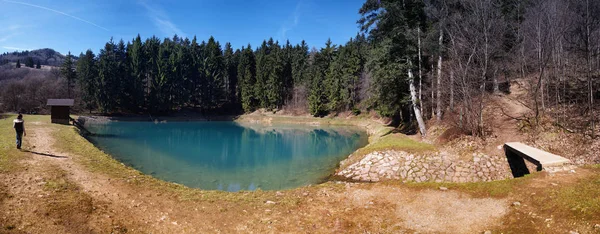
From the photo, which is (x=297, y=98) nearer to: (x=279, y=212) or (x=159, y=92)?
(x=159, y=92)

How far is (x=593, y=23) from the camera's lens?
1312cm

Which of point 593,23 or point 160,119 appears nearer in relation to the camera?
point 593,23

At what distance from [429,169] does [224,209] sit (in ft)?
32.4

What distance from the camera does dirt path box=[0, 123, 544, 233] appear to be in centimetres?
652

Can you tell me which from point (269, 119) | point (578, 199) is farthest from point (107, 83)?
point (578, 199)

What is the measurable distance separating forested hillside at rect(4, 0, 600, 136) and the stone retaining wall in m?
3.18

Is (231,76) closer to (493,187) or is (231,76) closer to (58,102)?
(58,102)

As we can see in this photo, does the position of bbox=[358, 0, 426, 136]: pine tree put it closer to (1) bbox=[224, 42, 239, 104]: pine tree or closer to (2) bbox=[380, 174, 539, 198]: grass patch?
(2) bbox=[380, 174, 539, 198]: grass patch

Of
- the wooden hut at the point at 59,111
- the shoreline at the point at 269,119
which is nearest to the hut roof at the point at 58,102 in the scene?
the wooden hut at the point at 59,111

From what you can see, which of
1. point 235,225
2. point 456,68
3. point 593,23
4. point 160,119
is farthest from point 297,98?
point 235,225

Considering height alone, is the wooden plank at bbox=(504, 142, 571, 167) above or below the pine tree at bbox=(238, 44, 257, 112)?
below

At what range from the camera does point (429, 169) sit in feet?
43.0

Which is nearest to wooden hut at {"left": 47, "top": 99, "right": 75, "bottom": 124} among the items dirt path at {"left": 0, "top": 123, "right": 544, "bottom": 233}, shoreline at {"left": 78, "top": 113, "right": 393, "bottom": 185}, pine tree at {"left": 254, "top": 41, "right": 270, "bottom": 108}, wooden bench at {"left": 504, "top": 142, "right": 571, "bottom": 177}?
shoreline at {"left": 78, "top": 113, "right": 393, "bottom": 185}

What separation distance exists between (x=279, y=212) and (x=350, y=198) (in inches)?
104
